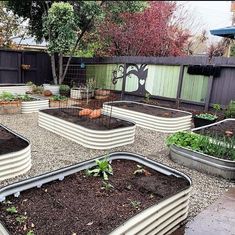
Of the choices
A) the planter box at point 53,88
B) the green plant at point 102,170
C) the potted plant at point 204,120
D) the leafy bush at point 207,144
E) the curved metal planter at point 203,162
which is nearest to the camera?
the green plant at point 102,170

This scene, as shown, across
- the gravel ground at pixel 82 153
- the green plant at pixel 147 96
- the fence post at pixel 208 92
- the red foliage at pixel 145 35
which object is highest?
the red foliage at pixel 145 35

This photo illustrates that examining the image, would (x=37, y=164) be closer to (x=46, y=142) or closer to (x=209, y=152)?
(x=46, y=142)

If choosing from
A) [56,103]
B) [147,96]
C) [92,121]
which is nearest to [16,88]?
[56,103]

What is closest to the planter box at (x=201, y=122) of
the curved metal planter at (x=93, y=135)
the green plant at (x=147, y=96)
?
the curved metal planter at (x=93, y=135)

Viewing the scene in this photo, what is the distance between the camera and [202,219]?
2658 mm

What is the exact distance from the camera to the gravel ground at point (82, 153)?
328 centimetres

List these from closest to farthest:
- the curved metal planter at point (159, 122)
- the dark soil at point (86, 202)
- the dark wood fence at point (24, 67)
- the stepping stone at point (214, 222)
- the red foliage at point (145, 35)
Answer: the dark soil at point (86, 202), the stepping stone at point (214, 222), the curved metal planter at point (159, 122), the dark wood fence at point (24, 67), the red foliage at point (145, 35)

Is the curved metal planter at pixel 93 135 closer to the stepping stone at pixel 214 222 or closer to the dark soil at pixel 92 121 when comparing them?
the dark soil at pixel 92 121

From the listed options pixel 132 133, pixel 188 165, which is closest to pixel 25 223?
pixel 188 165

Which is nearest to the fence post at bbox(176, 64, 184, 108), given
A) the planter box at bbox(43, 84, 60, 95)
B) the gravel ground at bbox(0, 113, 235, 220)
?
the gravel ground at bbox(0, 113, 235, 220)

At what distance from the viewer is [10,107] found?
22.5 feet

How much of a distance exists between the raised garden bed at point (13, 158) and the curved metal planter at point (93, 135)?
123cm

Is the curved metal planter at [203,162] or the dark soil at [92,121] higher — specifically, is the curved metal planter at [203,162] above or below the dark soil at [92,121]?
below

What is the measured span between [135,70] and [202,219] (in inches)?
278
